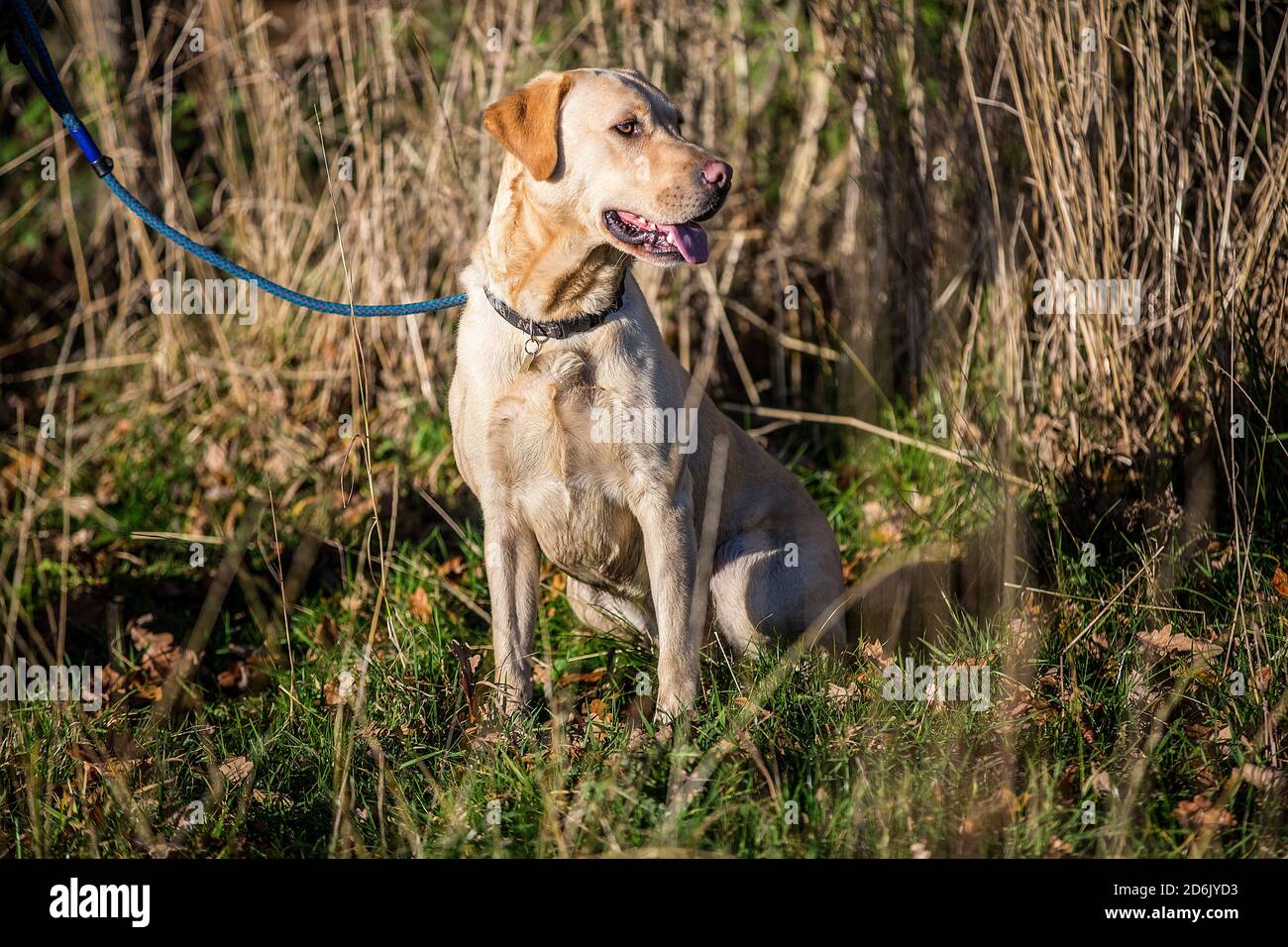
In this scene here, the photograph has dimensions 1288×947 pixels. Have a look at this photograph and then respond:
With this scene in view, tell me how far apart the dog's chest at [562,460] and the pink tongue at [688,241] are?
39 centimetres

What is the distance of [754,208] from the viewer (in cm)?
548

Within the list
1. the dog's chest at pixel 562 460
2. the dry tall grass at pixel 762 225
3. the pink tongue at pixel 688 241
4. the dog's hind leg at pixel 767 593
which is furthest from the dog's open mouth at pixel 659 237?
the dry tall grass at pixel 762 225

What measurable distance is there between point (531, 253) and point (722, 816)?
4.98ft

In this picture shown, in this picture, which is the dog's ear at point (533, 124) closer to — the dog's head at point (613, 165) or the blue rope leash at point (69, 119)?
the dog's head at point (613, 165)

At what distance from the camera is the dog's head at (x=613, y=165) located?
2.90 m

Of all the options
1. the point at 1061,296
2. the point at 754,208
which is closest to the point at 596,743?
the point at 1061,296

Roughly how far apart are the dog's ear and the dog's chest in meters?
0.50

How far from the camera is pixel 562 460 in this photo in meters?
3.04

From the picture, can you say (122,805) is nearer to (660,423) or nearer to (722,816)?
(722,816)

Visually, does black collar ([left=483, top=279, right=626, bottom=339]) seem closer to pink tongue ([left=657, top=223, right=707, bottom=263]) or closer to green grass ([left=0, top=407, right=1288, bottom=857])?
pink tongue ([left=657, top=223, right=707, bottom=263])

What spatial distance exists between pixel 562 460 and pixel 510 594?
44cm

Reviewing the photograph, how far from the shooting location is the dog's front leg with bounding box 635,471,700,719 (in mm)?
3064

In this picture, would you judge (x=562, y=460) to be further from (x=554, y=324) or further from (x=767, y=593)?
(x=767, y=593)

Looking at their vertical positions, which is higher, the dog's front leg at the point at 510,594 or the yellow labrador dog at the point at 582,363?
the yellow labrador dog at the point at 582,363
